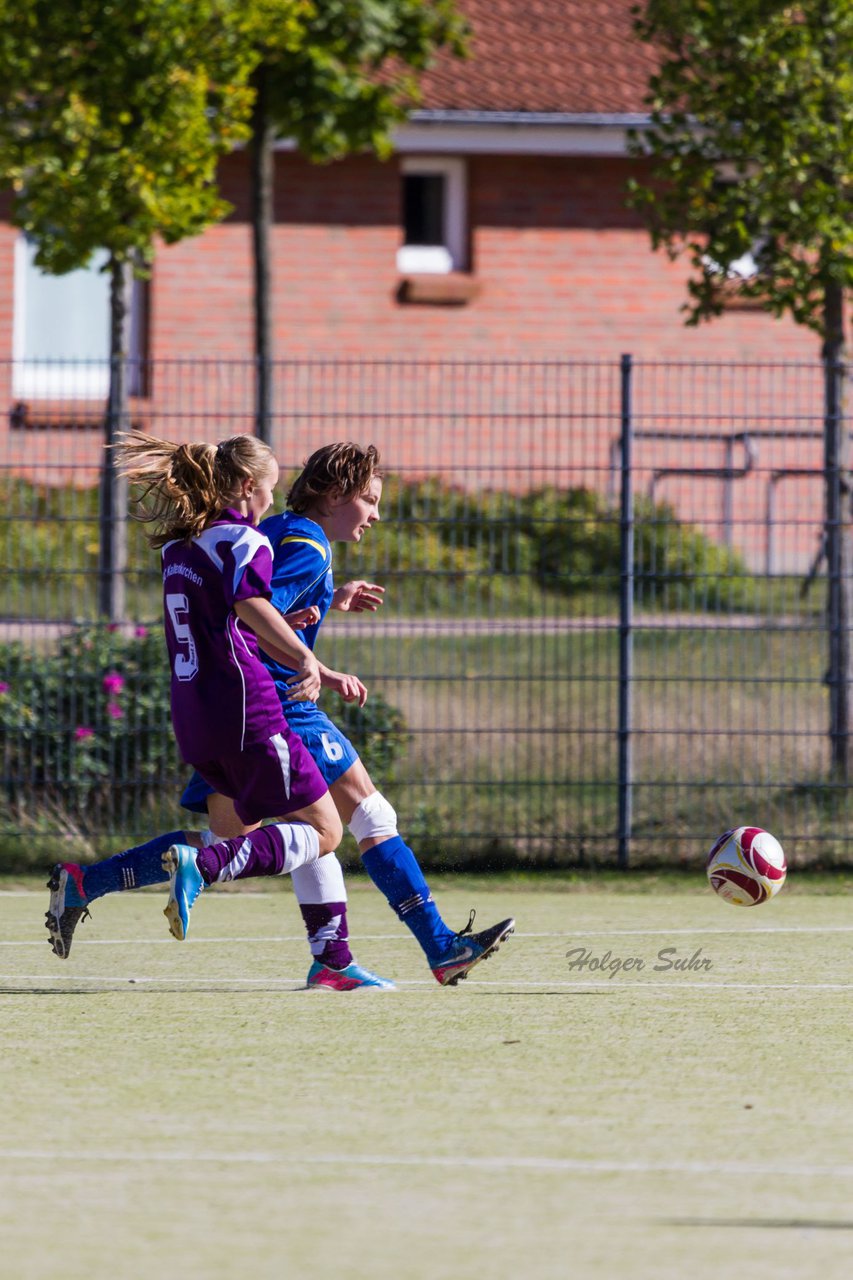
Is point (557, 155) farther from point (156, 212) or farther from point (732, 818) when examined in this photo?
point (732, 818)

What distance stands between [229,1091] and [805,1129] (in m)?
1.40

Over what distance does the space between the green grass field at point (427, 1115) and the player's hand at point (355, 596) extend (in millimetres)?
1289

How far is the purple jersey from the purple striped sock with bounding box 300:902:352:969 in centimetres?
64

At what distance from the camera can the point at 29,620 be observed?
10.3 meters

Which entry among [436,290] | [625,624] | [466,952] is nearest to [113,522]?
[625,624]

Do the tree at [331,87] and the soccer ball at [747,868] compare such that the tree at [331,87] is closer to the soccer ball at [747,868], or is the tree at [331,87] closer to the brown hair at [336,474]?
the brown hair at [336,474]

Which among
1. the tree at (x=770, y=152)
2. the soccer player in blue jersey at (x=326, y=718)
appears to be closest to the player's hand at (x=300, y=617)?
the soccer player in blue jersey at (x=326, y=718)

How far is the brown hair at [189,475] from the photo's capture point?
629 cm

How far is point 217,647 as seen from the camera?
624 cm

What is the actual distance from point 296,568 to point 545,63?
56.0 ft

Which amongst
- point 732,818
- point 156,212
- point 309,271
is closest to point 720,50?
point 156,212

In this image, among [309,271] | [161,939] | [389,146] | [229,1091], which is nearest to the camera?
[229,1091]

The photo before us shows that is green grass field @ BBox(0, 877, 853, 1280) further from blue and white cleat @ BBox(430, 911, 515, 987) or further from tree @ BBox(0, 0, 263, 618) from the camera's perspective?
tree @ BBox(0, 0, 263, 618)

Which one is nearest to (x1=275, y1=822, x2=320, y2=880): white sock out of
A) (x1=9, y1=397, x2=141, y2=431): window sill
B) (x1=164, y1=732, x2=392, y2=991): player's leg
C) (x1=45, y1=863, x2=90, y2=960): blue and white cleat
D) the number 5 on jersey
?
(x1=164, y1=732, x2=392, y2=991): player's leg
